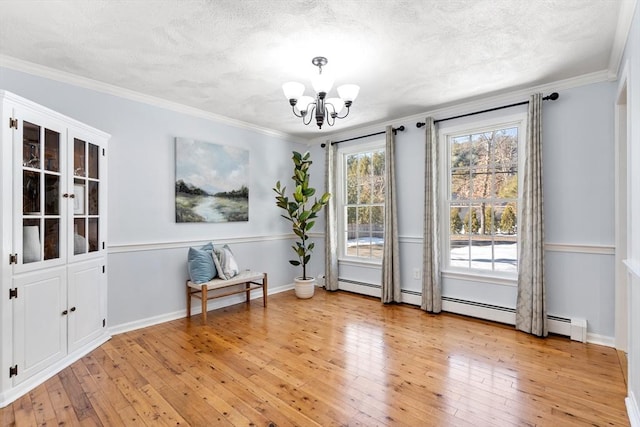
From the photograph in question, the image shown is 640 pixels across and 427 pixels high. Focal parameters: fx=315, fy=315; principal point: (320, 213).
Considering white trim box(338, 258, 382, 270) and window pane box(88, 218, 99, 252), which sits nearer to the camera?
window pane box(88, 218, 99, 252)

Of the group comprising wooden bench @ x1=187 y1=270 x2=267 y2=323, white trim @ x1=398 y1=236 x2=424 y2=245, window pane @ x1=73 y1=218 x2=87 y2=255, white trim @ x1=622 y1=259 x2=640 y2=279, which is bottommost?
wooden bench @ x1=187 y1=270 x2=267 y2=323

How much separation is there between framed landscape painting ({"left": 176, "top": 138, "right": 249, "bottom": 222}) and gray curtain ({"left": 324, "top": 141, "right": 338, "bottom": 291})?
1.37 m

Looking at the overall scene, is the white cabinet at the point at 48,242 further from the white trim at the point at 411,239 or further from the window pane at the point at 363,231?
the white trim at the point at 411,239

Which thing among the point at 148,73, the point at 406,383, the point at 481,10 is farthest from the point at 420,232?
the point at 148,73

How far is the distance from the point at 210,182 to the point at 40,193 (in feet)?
6.39

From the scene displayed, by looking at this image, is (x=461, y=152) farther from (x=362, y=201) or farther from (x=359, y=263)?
(x=359, y=263)

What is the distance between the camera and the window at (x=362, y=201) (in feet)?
→ 16.3

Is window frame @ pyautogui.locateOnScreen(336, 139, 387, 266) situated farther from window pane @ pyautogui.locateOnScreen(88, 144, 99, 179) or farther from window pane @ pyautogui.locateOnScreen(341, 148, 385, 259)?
window pane @ pyautogui.locateOnScreen(88, 144, 99, 179)

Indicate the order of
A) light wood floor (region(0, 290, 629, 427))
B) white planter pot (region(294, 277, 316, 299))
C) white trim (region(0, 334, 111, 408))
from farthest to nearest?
white planter pot (region(294, 277, 316, 299)) → white trim (region(0, 334, 111, 408)) → light wood floor (region(0, 290, 629, 427))

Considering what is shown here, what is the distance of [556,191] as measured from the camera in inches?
132

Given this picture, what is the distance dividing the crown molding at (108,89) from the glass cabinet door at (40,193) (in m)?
0.83

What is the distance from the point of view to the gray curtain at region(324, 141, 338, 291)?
5.30 meters

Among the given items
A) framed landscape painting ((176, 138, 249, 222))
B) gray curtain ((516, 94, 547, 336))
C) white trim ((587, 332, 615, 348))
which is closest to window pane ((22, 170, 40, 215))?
framed landscape painting ((176, 138, 249, 222))

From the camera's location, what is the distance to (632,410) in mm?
1936
